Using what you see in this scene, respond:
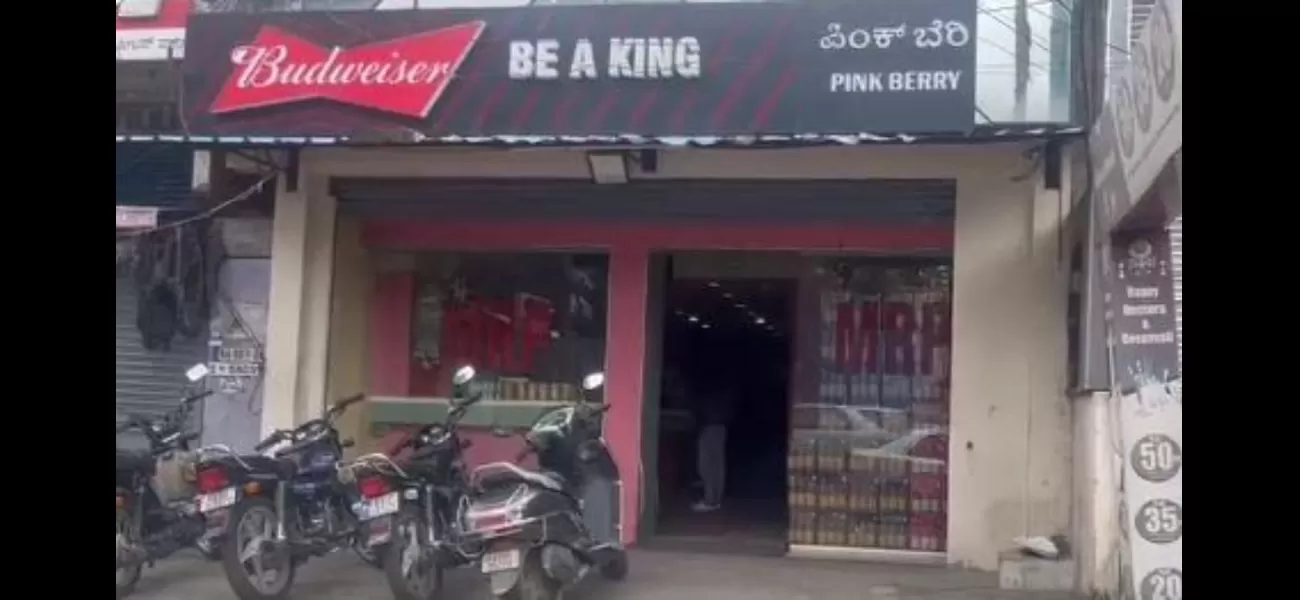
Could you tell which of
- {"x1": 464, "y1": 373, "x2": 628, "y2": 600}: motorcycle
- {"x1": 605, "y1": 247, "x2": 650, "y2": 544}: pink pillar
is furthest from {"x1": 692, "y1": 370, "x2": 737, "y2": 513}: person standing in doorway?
{"x1": 464, "y1": 373, "x2": 628, "y2": 600}: motorcycle

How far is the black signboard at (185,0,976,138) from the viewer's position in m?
9.39

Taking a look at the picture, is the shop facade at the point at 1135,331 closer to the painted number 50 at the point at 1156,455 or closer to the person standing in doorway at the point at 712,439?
the painted number 50 at the point at 1156,455

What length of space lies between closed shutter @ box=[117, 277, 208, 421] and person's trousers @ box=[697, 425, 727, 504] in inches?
169

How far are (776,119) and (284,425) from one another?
4.48 meters

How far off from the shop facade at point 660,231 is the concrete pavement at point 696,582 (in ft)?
1.60

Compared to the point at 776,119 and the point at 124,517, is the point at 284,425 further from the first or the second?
the point at 776,119

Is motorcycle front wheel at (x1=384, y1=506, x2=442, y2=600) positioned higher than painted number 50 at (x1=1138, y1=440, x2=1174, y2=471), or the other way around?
painted number 50 at (x1=1138, y1=440, x2=1174, y2=471)

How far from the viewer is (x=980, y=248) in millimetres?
10219

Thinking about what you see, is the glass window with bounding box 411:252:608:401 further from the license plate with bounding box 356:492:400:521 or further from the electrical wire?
the license plate with bounding box 356:492:400:521

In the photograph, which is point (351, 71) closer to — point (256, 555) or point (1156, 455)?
point (256, 555)

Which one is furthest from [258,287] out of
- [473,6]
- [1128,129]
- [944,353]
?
[1128,129]

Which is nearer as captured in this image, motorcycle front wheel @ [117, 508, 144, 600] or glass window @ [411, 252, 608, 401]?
motorcycle front wheel @ [117, 508, 144, 600]

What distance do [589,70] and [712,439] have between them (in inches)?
168
